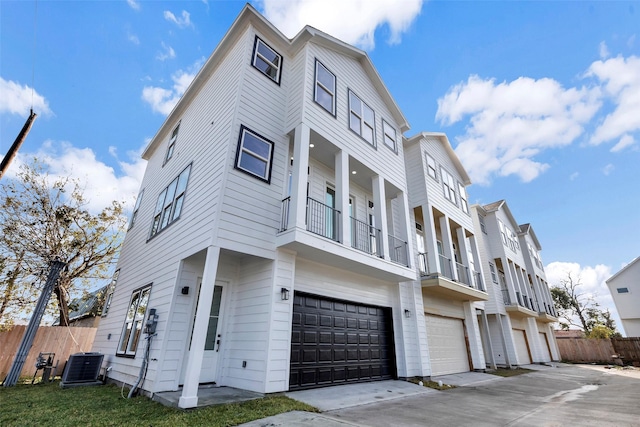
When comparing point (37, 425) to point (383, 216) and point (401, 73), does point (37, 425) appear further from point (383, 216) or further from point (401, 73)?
point (401, 73)

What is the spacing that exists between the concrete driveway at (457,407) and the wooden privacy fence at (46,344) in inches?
420

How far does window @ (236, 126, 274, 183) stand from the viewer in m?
6.85

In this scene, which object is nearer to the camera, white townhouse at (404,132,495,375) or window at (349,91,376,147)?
window at (349,91,376,147)

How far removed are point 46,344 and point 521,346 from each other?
25368 mm

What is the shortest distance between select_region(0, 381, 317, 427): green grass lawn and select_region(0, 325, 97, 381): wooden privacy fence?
5.24 meters

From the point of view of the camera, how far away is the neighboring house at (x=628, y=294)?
24875 mm

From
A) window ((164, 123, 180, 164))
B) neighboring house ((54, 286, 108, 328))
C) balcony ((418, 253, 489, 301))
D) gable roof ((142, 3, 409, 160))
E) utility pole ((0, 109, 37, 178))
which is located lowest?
neighboring house ((54, 286, 108, 328))

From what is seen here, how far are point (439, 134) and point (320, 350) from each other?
40.8 feet

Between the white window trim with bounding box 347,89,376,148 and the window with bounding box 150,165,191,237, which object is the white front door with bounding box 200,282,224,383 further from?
the white window trim with bounding box 347,89,376,148

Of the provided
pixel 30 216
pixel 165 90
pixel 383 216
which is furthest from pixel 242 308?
pixel 30 216

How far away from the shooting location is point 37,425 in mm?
4211

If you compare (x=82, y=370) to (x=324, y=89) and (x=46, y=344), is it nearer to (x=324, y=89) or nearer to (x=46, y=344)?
(x=46, y=344)

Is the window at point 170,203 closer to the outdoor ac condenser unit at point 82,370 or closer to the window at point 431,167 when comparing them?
the outdoor ac condenser unit at point 82,370

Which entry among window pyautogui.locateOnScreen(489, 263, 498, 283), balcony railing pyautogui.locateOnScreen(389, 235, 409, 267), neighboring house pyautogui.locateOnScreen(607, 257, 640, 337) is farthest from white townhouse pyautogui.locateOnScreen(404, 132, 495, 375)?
neighboring house pyautogui.locateOnScreen(607, 257, 640, 337)
